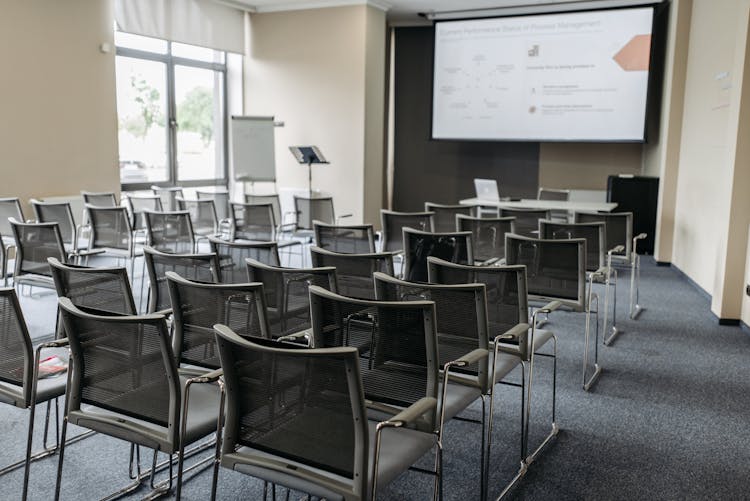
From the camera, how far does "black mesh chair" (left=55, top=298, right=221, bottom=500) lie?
2098 mm

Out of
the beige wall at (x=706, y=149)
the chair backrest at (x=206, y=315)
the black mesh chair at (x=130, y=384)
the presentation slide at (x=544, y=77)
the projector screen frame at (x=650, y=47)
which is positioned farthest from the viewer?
the presentation slide at (x=544, y=77)

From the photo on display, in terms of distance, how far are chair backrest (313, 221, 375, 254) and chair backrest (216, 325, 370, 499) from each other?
115 inches

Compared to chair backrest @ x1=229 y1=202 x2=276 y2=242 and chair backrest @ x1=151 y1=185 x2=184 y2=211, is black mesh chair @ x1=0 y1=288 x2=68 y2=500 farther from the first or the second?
chair backrest @ x1=151 y1=185 x2=184 y2=211

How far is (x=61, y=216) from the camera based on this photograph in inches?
223

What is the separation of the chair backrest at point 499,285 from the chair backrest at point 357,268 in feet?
1.50

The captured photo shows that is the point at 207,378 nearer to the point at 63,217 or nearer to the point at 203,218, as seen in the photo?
the point at 63,217

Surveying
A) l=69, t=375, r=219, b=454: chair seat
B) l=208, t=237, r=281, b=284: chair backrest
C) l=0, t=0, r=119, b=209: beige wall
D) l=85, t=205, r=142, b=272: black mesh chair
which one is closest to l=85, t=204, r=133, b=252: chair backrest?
l=85, t=205, r=142, b=272: black mesh chair

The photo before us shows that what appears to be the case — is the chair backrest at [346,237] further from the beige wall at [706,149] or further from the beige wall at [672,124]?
the beige wall at [672,124]

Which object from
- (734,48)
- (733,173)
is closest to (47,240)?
(733,173)

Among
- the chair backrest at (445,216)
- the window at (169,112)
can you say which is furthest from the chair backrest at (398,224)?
the window at (169,112)

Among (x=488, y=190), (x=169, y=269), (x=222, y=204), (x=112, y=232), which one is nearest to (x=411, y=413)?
(x=169, y=269)

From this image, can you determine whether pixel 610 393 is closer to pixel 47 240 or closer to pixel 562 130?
pixel 47 240

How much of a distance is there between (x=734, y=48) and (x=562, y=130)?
397cm

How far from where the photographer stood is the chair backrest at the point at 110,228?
18.7ft
